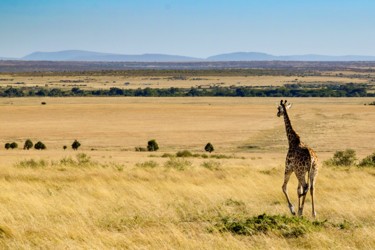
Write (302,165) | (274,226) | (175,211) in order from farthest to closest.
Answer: (175,211) < (302,165) < (274,226)

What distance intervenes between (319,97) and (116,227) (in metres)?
104

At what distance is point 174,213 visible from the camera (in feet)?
36.1

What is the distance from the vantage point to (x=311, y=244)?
8.43 meters

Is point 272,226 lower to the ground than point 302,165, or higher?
lower

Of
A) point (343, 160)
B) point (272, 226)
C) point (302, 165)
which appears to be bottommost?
point (343, 160)

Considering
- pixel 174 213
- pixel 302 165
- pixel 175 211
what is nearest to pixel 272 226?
pixel 302 165

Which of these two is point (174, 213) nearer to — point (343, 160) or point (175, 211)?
point (175, 211)

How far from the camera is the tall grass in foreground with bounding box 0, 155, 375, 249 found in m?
8.45

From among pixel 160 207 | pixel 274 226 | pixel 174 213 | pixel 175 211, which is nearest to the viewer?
pixel 274 226

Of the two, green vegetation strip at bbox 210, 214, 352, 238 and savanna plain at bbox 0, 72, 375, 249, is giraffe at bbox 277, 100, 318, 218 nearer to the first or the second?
savanna plain at bbox 0, 72, 375, 249

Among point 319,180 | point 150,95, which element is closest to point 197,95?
point 150,95

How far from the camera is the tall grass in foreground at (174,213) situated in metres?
8.45

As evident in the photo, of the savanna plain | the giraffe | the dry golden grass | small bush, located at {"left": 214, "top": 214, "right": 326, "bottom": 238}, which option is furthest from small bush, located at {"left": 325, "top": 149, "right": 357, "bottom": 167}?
small bush, located at {"left": 214, "top": 214, "right": 326, "bottom": 238}

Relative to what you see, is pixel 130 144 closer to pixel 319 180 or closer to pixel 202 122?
pixel 202 122
